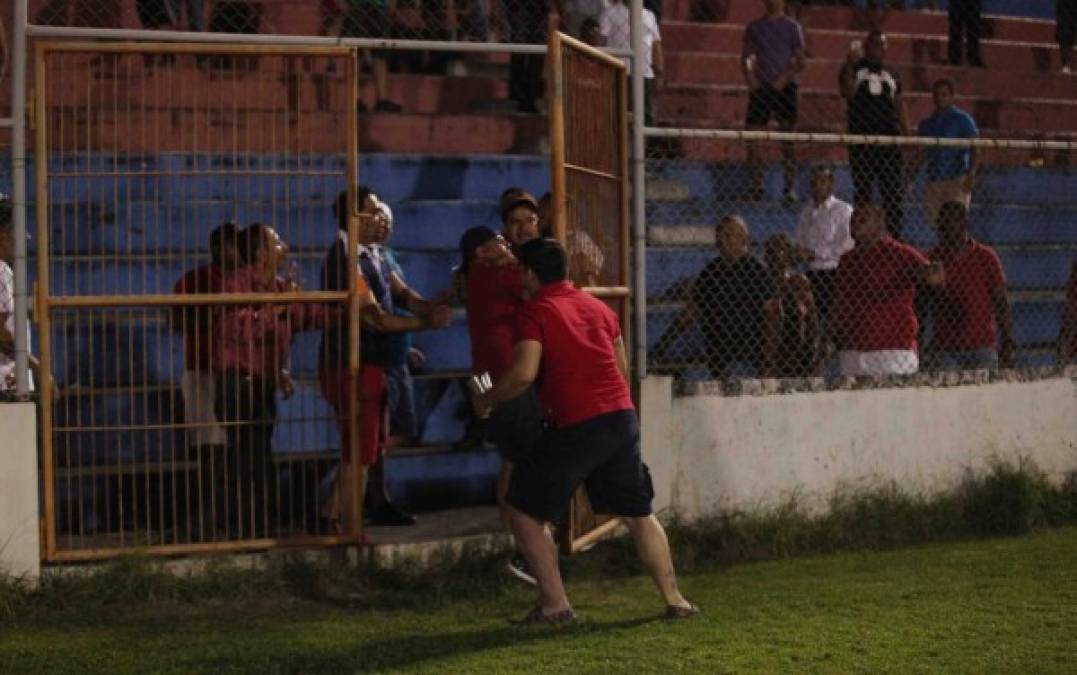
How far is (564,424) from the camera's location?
8.39m

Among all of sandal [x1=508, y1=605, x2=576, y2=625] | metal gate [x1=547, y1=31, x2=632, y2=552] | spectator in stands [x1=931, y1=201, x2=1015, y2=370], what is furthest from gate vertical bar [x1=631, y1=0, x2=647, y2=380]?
spectator in stands [x1=931, y1=201, x2=1015, y2=370]

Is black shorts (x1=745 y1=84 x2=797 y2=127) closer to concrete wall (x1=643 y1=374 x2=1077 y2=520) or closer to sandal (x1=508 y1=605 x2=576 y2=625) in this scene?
concrete wall (x1=643 y1=374 x2=1077 y2=520)

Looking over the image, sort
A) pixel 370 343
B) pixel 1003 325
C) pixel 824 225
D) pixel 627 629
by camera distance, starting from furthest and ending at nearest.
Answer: pixel 824 225 → pixel 1003 325 → pixel 370 343 → pixel 627 629

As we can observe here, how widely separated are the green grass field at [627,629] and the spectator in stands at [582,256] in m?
1.44

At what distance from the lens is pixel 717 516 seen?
33.8 ft

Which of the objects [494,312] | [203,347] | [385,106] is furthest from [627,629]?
[385,106]

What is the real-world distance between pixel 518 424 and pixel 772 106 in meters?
7.50

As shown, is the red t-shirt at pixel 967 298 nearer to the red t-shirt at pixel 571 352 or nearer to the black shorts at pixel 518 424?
the red t-shirt at pixel 571 352

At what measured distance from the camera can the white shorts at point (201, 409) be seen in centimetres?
930

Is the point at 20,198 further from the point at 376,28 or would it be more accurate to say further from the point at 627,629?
the point at 376,28

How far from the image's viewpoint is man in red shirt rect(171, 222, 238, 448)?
9.30 metres

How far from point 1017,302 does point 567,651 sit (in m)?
6.13

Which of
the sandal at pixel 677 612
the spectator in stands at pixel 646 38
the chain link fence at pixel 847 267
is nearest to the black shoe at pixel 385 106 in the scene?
the spectator in stands at pixel 646 38

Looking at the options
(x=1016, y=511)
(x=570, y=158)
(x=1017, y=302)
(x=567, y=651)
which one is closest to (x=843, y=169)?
(x=1017, y=302)
